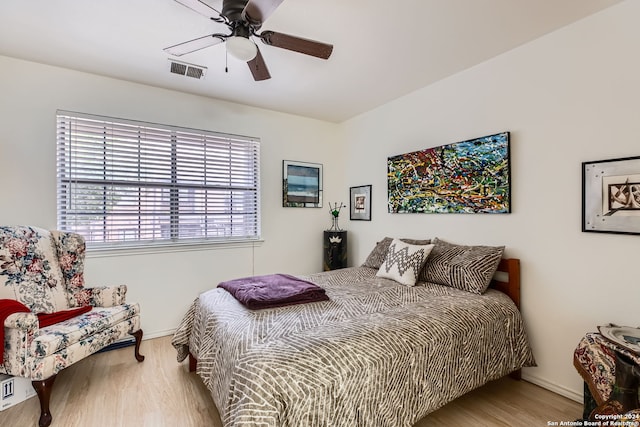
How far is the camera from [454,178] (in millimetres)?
2801

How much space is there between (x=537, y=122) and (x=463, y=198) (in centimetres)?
79

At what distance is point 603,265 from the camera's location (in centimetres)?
195

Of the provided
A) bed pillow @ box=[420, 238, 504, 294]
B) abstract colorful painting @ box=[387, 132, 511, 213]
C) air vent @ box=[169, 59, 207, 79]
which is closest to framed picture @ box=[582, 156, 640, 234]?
abstract colorful painting @ box=[387, 132, 511, 213]

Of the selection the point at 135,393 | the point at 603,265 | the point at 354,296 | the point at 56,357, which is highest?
the point at 603,265

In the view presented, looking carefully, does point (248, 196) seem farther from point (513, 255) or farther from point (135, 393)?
point (513, 255)

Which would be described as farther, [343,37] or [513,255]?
[513,255]

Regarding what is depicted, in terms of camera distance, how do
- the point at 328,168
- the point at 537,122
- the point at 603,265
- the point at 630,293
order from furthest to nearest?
the point at 328,168
the point at 537,122
the point at 603,265
the point at 630,293

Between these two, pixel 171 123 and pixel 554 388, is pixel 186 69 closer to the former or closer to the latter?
pixel 171 123

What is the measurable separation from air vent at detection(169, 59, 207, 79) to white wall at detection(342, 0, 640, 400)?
233 cm

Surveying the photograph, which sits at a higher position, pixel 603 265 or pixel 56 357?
pixel 603 265

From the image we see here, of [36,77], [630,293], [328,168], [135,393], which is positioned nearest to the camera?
[630,293]

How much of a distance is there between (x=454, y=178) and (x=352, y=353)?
201 centimetres

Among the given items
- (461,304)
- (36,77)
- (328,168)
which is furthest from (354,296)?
(36,77)

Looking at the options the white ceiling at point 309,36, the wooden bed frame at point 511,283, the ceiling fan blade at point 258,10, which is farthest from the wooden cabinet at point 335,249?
the ceiling fan blade at point 258,10
